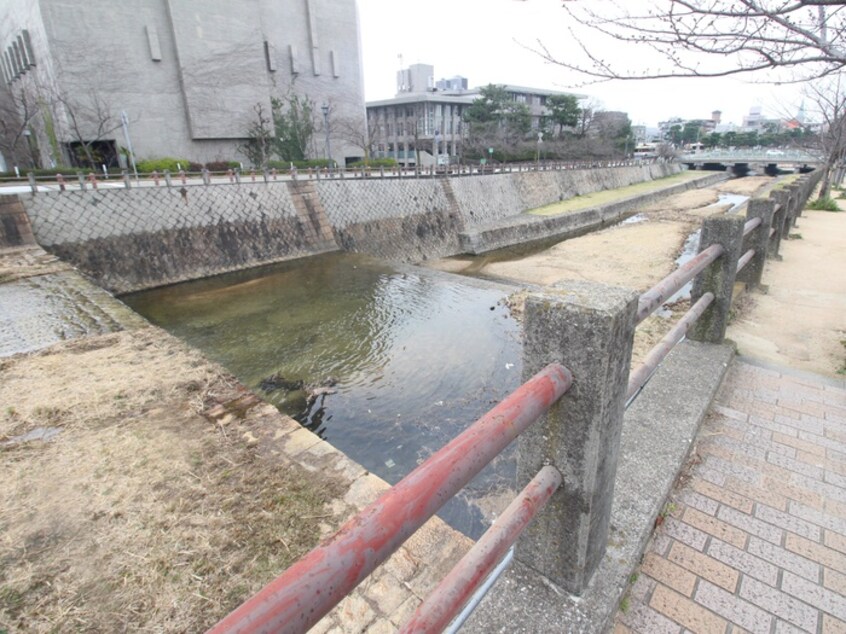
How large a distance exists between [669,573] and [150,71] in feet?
111

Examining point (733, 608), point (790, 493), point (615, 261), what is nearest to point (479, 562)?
point (733, 608)

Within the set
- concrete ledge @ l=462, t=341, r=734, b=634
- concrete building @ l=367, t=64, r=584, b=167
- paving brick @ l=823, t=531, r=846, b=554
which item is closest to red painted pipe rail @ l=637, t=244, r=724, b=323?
concrete ledge @ l=462, t=341, r=734, b=634

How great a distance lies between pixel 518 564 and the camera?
1.52 m

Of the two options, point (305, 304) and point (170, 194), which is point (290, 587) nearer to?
point (305, 304)

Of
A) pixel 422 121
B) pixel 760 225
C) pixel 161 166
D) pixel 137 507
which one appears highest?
pixel 422 121

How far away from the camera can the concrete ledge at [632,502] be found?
1.36 meters

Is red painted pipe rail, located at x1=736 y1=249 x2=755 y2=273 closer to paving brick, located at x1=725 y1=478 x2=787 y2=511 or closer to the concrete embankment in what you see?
paving brick, located at x1=725 y1=478 x2=787 y2=511

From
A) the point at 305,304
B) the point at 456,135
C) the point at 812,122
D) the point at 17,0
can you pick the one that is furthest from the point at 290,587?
the point at 456,135

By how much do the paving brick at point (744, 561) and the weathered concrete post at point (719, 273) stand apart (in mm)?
1844

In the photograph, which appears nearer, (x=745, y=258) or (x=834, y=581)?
(x=834, y=581)

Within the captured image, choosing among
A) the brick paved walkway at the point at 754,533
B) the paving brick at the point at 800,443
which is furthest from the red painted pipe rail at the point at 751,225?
the paving brick at the point at 800,443

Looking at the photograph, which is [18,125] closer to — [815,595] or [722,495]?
[722,495]

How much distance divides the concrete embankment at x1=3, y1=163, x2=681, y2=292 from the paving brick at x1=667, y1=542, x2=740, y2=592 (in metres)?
13.3

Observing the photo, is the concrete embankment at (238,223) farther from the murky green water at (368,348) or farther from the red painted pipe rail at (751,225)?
the red painted pipe rail at (751,225)
